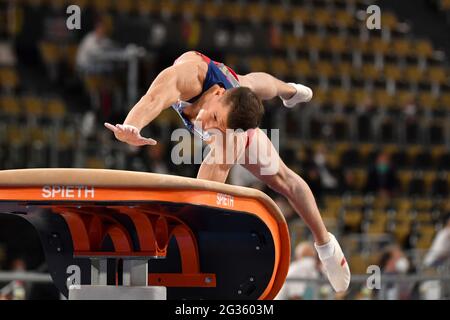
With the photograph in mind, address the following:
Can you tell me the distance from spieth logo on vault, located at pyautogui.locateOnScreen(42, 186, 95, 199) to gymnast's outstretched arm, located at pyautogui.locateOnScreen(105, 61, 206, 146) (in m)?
0.51

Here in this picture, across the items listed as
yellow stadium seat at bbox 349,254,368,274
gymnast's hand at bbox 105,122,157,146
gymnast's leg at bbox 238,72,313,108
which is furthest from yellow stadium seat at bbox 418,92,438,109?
gymnast's hand at bbox 105,122,157,146

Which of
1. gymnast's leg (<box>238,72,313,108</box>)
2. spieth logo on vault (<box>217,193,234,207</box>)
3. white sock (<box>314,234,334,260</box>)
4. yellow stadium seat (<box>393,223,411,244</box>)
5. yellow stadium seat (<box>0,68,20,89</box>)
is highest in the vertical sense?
yellow stadium seat (<box>0,68,20,89</box>)

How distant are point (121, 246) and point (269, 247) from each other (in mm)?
511

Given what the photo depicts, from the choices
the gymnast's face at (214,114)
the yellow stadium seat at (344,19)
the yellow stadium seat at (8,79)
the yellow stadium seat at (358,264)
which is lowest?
the yellow stadium seat at (358,264)

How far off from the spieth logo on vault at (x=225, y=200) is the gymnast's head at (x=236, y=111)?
1.79 feet

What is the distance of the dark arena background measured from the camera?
32.3ft

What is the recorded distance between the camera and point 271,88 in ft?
13.9

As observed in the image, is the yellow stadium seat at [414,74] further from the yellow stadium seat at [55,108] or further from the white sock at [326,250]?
the white sock at [326,250]

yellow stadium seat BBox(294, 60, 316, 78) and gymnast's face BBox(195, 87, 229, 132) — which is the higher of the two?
yellow stadium seat BBox(294, 60, 316, 78)

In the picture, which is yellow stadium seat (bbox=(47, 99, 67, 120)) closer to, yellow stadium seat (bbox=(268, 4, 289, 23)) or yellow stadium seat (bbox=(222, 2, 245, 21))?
yellow stadium seat (bbox=(222, 2, 245, 21))

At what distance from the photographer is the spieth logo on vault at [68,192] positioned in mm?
2732

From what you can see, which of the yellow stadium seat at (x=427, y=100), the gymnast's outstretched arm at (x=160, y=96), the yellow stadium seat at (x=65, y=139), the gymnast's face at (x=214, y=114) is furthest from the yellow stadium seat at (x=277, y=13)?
the gymnast's face at (x=214, y=114)

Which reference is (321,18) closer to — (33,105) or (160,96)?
(33,105)

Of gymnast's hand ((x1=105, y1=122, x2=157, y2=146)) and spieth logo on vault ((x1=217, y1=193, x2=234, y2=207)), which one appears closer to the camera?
spieth logo on vault ((x1=217, y1=193, x2=234, y2=207))
